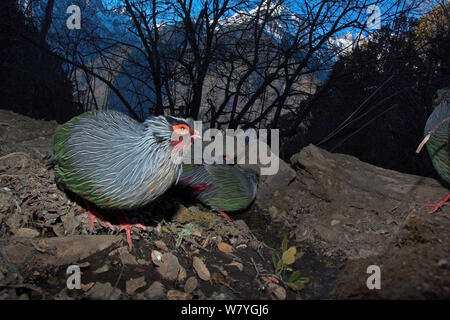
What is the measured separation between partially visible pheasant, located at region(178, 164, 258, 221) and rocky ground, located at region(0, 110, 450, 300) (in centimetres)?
14

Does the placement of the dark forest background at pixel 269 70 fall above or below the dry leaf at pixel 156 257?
above

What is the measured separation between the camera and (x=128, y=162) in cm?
179

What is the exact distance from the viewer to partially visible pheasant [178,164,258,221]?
282 cm

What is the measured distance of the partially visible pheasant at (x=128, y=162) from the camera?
1744 mm

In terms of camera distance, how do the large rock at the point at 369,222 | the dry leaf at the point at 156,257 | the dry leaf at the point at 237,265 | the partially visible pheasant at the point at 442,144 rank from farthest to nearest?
the partially visible pheasant at the point at 442,144, the dry leaf at the point at 237,265, the dry leaf at the point at 156,257, the large rock at the point at 369,222

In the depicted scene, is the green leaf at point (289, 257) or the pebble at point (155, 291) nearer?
the pebble at point (155, 291)

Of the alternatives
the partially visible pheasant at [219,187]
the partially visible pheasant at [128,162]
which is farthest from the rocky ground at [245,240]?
the partially visible pheasant at [128,162]

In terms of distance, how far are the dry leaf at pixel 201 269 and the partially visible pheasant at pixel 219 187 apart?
3.32 feet

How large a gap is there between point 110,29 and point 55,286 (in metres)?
3.72

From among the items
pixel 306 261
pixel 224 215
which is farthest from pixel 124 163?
pixel 306 261

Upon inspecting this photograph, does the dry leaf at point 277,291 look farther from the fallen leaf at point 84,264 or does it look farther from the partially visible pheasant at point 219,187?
the partially visible pheasant at point 219,187
